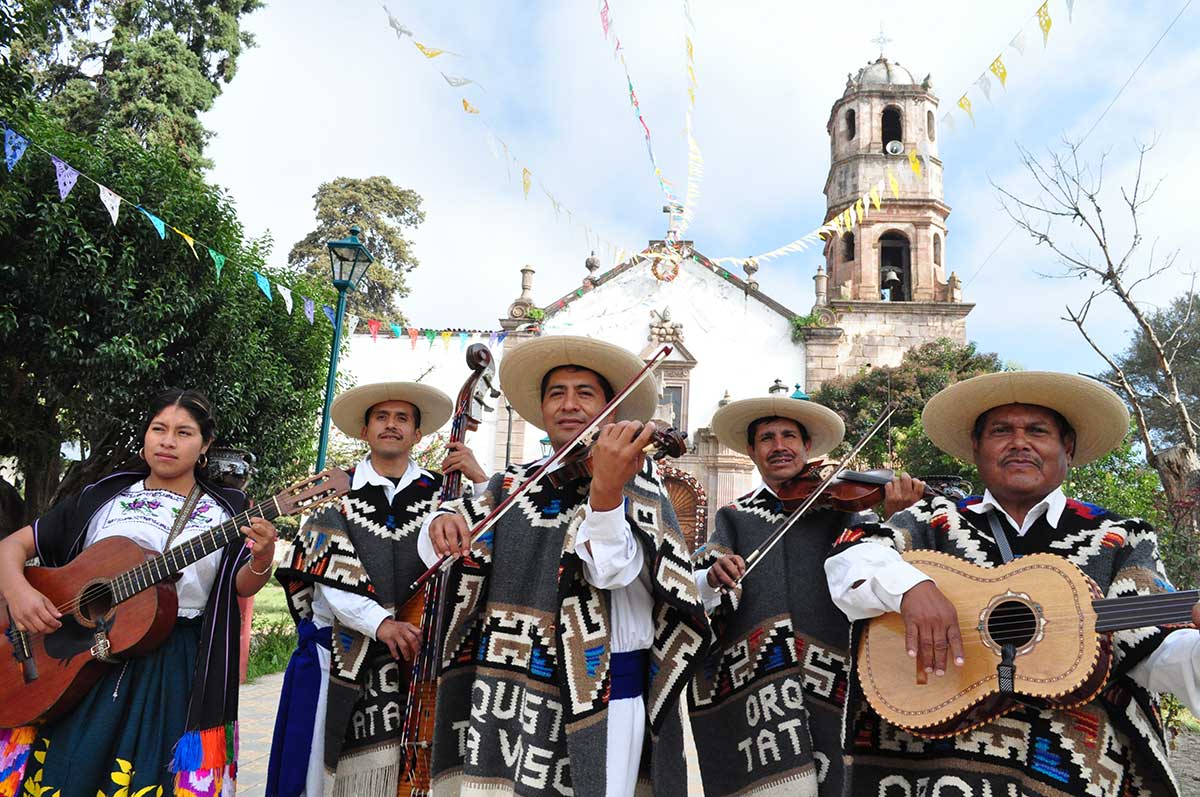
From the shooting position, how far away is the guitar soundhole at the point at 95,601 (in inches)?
112

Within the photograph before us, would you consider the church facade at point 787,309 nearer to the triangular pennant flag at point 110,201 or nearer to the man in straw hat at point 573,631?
the triangular pennant flag at point 110,201

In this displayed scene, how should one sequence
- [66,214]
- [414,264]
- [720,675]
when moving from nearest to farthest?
[720,675] → [66,214] → [414,264]

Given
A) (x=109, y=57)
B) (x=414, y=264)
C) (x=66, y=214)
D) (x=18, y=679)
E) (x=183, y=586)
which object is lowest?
(x=18, y=679)

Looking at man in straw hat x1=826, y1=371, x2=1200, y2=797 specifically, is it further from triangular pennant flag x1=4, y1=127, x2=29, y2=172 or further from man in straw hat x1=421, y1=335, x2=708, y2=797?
triangular pennant flag x1=4, y1=127, x2=29, y2=172

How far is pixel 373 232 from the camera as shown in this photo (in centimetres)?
3516

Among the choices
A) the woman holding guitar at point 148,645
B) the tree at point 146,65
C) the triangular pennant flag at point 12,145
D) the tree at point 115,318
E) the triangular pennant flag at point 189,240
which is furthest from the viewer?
the tree at point 146,65

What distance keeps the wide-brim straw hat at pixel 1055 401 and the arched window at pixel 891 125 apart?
2451cm

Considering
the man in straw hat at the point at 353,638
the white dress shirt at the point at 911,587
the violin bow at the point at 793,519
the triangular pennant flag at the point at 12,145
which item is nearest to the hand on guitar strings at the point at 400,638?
the man in straw hat at the point at 353,638

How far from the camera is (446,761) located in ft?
8.56

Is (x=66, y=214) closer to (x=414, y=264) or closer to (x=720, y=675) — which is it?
(x=720, y=675)

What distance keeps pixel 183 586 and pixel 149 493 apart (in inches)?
16.7

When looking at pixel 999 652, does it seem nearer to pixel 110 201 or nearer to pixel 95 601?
pixel 95 601

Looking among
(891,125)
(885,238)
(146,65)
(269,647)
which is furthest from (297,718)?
(891,125)

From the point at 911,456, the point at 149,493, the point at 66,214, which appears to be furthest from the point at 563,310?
→ the point at 149,493
